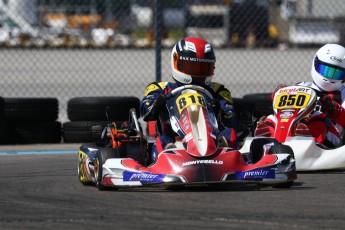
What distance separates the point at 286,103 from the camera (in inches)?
321

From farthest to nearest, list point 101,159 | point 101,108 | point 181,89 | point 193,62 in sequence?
point 101,108
point 193,62
point 181,89
point 101,159

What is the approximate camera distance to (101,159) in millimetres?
6719

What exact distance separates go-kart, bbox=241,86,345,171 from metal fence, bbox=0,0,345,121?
22.8 feet

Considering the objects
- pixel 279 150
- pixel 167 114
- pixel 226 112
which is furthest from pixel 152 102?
pixel 279 150

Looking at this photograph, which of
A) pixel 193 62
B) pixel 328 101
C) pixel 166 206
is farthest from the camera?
pixel 328 101

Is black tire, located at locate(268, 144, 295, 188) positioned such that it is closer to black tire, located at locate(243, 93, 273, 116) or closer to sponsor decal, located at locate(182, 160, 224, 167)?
sponsor decal, located at locate(182, 160, 224, 167)

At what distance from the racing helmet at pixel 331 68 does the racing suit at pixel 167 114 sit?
1.70 metres

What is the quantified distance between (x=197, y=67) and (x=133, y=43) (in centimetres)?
1983

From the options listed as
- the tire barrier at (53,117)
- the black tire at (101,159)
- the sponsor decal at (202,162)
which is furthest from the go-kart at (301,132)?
the tire barrier at (53,117)

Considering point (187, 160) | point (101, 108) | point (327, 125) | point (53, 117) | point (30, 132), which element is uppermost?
point (187, 160)

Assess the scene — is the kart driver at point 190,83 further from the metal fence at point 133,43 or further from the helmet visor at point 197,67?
the metal fence at point 133,43

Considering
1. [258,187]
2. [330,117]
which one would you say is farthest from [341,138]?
[258,187]

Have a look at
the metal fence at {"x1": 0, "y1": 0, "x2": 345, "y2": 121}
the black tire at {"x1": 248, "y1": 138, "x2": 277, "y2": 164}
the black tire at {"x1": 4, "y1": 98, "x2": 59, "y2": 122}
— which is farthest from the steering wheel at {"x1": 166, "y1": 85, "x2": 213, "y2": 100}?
the metal fence at {"x1": 0, "y1": 0, "x2": 345, "y2": 121}

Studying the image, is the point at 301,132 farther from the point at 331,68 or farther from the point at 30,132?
the point at 30,132
